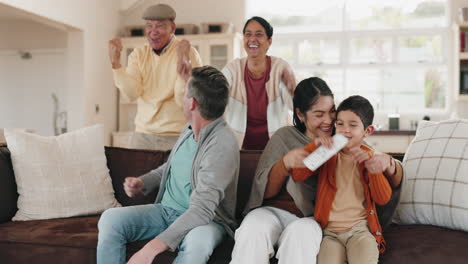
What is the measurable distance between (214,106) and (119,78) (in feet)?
3.65

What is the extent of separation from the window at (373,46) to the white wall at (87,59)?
1.99 meters

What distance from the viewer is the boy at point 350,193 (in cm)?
192

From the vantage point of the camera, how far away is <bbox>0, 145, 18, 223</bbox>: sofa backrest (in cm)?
253

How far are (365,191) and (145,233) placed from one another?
909 mm

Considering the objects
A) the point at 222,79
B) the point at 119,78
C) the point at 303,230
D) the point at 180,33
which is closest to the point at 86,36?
the point at 180,33

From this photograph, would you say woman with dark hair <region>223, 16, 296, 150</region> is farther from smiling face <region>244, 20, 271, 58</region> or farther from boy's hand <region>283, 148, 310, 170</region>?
boy's hand <region>283, 148, 310, 170</region>

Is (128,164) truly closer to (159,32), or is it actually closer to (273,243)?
(159,32)

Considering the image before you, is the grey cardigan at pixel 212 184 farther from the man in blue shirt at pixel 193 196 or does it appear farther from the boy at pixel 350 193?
the boy at pixel 350 193

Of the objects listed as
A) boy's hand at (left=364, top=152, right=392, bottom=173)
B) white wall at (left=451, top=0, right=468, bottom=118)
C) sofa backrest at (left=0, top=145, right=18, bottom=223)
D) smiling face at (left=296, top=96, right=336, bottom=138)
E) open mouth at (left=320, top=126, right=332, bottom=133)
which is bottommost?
sofa backrest at (left=0, top=145, right=18, bottom=223)

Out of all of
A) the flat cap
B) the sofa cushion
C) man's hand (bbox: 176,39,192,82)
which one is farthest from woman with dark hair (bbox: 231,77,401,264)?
the flat cap

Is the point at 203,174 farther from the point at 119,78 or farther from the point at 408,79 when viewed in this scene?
the point at 408,79

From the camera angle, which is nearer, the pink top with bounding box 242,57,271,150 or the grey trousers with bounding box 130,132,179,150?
the pink top with bounding box 242,57,271,150

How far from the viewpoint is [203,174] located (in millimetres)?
2033

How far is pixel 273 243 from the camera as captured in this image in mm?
2004
